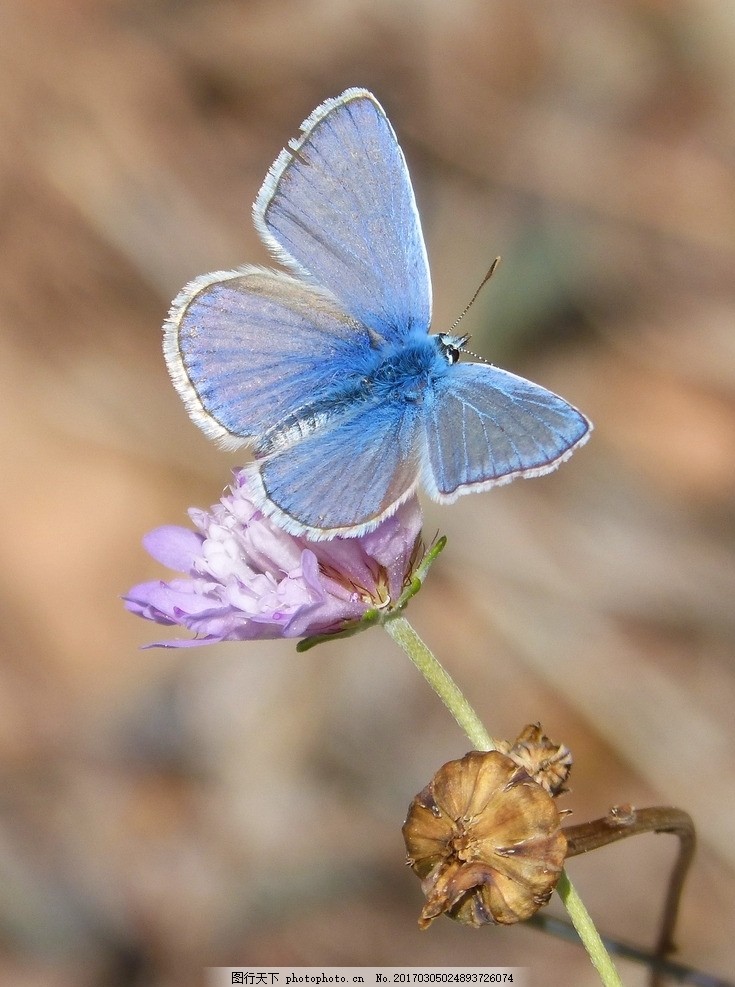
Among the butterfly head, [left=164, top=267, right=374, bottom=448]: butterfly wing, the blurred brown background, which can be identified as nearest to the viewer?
[left=164, top=267, right=374, bottom=448]: butterfly wing

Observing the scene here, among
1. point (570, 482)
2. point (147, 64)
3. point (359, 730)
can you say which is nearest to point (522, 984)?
point (359, 730)

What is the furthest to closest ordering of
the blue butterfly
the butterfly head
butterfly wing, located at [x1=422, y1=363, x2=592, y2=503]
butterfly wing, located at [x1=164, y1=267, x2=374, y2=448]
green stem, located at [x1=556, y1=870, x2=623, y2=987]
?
the butterfly head → butterfly wing, located at [x1=164, y1=267, x2=374, y2=448] → the blue butterfly → butterfly wing, located at [x1=422, y1=363, x2=592, y2=503] → green stem, located at [x1=556, y1=870, x2=623, y2=987]

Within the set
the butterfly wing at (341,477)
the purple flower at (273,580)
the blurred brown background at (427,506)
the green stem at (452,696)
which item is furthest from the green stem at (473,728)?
the blurred brown background at (427,506)

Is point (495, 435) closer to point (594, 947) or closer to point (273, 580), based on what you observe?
point (273, 580)

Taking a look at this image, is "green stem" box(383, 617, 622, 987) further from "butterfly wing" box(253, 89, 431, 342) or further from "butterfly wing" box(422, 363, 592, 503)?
"butterfly wing" box(253, 89, 431, 342)

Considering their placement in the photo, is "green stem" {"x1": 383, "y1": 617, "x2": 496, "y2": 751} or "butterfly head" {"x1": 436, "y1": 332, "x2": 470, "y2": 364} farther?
"butterfly head" {"x1": 436, "y1": 332, "x2": 470, "y2": 364}

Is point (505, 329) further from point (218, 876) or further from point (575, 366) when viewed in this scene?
point (218, 876)

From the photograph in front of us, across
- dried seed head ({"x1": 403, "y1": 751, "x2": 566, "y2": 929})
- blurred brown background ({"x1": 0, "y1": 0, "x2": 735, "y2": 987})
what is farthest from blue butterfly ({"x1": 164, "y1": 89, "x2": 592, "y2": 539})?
blurred brown background ({"x1": 0, "y1": 0, "x2": 735, "y2": 987})

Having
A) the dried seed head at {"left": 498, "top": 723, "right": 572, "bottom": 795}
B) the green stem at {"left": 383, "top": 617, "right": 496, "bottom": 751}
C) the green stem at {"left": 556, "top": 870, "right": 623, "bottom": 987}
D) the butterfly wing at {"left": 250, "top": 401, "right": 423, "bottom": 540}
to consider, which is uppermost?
the butterfly wing at {"left": 250, "top": 401, "right": 423, "bottom": 540}
